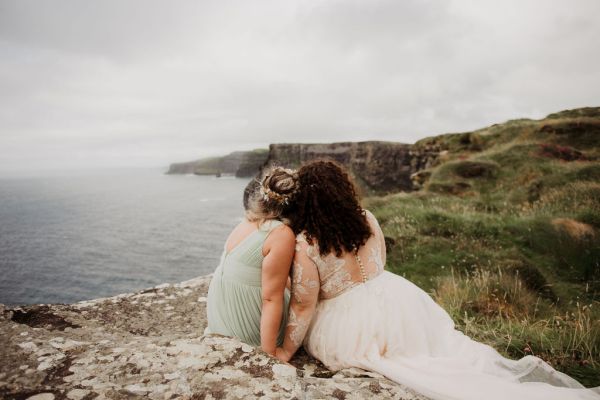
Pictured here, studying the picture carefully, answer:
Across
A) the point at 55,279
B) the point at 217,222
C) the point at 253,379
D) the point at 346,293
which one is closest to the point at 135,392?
the point at 253,379

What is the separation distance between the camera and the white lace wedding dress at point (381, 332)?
2.71 metres

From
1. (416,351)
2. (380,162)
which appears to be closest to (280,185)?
(416,351)

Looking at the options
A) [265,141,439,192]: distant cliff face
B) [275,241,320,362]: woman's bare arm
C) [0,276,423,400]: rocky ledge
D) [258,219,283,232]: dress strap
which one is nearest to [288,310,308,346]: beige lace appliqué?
[275,241,320,362]: woman's bare arm

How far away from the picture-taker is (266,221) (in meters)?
3.25

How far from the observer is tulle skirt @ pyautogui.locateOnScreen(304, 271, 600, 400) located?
2.49m

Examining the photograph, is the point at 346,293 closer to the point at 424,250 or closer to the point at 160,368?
the point at 160,368

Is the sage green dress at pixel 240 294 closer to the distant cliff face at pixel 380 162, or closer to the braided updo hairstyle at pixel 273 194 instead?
the braided updo hairstyle at pixel 273 194

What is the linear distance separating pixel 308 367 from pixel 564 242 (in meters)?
Result: 8.21

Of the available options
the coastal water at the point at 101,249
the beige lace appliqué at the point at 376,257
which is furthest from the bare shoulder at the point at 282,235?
the coastal water at the point at 101,249

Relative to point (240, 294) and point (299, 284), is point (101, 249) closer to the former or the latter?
point (240, 294)

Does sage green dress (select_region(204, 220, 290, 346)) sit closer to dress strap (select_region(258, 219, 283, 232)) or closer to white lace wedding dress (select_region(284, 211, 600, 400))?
→ dress strap (select_region(258, 219, 283, 232))

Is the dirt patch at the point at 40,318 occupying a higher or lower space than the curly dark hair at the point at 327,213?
lower

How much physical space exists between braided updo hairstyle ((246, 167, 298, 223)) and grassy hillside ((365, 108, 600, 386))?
302 cm

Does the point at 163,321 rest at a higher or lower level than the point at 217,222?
higher
